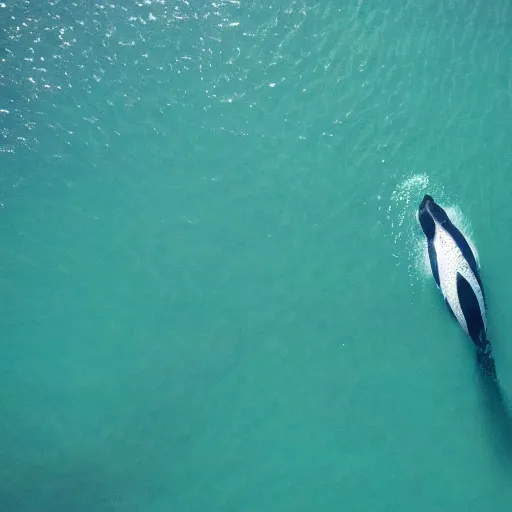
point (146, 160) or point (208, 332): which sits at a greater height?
point (146, 160)

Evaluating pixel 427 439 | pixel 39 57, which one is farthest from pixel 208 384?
pixel 39 57

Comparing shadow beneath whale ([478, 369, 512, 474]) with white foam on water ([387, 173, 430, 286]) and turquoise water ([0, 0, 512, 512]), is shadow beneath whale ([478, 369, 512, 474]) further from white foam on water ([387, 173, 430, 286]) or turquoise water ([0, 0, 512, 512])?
white foam on water ([387, 173, 430, 286])

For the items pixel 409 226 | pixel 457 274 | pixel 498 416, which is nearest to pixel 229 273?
pixel 409 226

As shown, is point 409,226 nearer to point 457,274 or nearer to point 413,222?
point 413,222

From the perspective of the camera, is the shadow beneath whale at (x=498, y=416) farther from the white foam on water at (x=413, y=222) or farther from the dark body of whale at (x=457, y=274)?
the white foam on water at (x=413, y=222)

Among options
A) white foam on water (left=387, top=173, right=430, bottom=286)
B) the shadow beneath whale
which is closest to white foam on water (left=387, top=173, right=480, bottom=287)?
white foam on water (left=387, top=173, right=430, bottom=286)

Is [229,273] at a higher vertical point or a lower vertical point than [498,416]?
higher

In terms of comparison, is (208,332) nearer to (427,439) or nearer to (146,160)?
(146,160)
